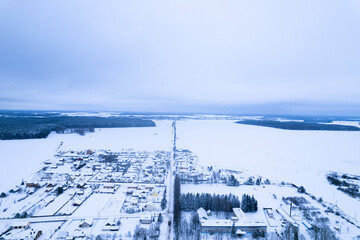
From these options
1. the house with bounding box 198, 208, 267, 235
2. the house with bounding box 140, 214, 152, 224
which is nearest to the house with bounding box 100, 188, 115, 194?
the house with bounding box 140, 214, 152, 224

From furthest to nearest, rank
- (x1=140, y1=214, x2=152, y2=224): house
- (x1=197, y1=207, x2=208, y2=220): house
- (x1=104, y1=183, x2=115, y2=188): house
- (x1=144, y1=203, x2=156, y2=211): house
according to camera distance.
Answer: (x1=104, y1=183, x2=115, y2=188): house
(x1=144, y1=203, x2=156, y2=211): house
(x1=197, y1=207, x2=208, y2=220): house
(x1=140, y1=214, x2=152, y2=224): house

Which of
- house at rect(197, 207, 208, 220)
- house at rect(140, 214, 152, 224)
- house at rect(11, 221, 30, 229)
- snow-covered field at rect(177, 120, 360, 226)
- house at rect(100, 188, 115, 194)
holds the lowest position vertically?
snow-covered field at rect(177, 120, 360, 226)

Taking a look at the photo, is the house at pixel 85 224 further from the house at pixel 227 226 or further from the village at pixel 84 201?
the house at pixel 227 226

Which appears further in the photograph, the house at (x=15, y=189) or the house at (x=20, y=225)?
the house at (x=15, y=189)

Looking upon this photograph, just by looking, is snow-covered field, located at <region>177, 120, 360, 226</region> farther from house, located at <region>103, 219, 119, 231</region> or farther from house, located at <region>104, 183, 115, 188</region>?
house, located at <region>103, 219, 119, 231</region>

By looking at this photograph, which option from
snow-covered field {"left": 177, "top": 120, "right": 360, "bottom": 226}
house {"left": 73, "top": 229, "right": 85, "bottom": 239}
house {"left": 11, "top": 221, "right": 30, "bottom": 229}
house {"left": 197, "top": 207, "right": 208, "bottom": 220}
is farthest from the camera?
snow-covered field {"left": 177, "top": 120, "right": 360, "bottom": 226}

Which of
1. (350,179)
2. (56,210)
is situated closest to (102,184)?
(56,210)

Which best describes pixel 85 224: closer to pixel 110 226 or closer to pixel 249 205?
pixel 110 226

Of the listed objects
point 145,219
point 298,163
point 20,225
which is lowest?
point 298,163

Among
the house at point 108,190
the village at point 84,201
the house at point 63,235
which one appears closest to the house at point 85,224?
the village at point 84,201

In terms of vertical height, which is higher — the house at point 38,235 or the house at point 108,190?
the house at point 38,235

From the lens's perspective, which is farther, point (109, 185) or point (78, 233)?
point (109, 185)

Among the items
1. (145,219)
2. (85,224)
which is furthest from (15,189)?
(145,219)
